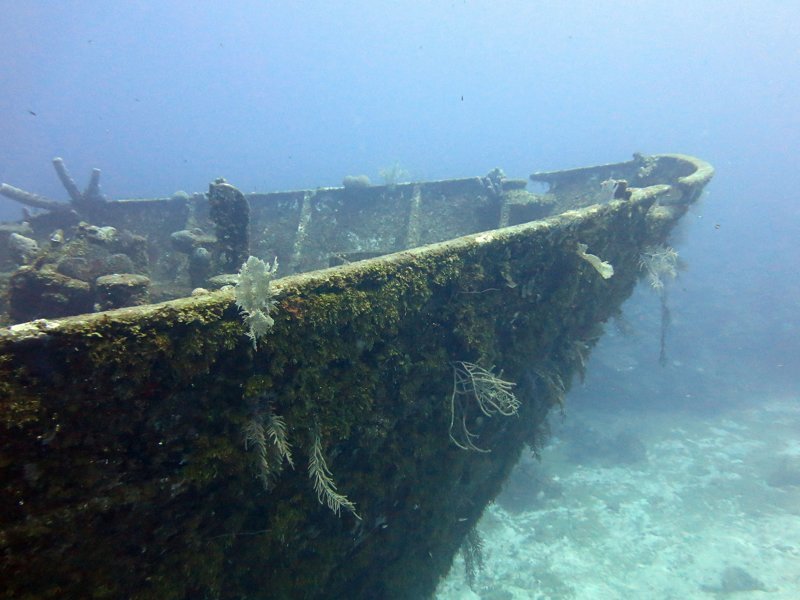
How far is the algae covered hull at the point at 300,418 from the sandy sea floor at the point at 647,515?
6.67m

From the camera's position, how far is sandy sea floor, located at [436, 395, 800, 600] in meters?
11.2

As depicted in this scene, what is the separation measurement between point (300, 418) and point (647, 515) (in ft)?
51.1

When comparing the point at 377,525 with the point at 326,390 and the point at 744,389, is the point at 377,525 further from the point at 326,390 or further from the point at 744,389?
the point at 744,389

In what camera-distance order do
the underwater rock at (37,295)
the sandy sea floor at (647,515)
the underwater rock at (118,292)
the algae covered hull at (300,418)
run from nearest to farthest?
the algae covered hull at (300,418) < the underwater rock at (118,292) < the underwater rock at (37,295) < the sandy sea floor at (647,515)

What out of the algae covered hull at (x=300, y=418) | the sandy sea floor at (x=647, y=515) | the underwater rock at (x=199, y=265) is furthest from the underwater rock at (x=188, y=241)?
the sandy sea floor at (x=647, y=515)

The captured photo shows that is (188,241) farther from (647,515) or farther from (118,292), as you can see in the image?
(647,515)

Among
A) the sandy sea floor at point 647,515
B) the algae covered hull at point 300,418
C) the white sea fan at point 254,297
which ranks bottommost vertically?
the sandy sea floor at point 647,515

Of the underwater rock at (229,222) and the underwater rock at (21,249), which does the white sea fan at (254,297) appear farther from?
the underwater rock at (21,249)

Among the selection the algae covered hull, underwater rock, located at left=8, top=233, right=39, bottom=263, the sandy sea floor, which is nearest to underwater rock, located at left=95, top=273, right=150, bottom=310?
the algae covered hull

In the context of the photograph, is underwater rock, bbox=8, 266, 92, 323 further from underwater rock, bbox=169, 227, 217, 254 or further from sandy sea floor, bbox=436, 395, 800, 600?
sandy sea floor, bbox=436, 395, 800, 600

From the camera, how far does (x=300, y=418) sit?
128 inches

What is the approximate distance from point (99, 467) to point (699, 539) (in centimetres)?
1702

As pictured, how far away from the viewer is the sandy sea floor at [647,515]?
1116 centimetres

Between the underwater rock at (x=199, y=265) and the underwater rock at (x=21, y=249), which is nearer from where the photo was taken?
the underwater rock at (x=199, y=265)
